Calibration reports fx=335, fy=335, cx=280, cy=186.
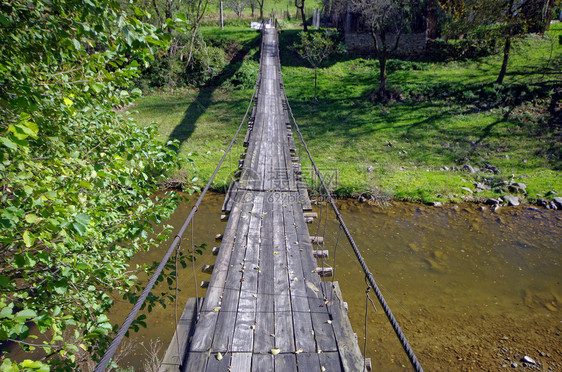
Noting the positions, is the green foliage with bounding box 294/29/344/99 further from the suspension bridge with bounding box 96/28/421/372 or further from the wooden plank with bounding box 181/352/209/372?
the wooden plank with bounding box 181/352/209/372

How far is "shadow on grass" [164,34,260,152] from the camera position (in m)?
14.2

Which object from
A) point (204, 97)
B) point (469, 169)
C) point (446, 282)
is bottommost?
point (446, 282)

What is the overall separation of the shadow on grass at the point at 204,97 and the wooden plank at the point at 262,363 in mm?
10303

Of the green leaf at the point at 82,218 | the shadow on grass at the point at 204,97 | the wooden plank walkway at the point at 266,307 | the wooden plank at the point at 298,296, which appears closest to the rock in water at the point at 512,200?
the wooden plank walkway at the point at 266,307

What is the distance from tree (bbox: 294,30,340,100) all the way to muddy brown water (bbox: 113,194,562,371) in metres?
10.2

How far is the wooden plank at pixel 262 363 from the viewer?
2609mm

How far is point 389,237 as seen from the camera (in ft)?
27.5

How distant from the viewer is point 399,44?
20672 mm

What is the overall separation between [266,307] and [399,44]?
21.4 m

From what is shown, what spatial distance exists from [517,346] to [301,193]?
4.25m

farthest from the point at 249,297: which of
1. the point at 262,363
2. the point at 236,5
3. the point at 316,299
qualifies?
the point at 236,5

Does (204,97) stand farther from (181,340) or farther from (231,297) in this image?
(181,340)

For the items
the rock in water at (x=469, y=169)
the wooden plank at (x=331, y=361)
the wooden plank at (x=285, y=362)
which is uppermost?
the wooden plank at (x=285, y=362)

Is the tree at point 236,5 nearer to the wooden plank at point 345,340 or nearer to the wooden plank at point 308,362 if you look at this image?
the wooden plank at point 345,340
